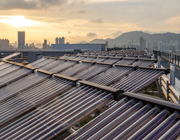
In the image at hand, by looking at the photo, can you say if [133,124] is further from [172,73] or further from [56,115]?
[172,73]

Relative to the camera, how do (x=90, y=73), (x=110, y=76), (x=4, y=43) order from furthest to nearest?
(x=4, y=43) < (x=90, y=73) < (x=110, y=76)

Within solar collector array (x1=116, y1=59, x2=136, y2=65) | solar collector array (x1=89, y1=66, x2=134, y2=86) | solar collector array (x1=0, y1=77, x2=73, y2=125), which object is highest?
solar collector array (x1=116, y1=59, x2=136, y2=65)

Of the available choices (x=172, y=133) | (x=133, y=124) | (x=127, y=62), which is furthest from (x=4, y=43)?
(x=172, y=133)

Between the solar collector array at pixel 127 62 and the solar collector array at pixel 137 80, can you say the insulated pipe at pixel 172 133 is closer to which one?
the solar collector array at pixel 137 80

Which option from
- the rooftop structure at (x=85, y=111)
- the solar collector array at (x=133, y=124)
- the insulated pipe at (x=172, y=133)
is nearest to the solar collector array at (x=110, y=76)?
the rooftop structure at (x=85, y=111)

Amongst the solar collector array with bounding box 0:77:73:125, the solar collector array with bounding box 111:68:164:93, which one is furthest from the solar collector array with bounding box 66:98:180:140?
the solar collector array with bounding box 111:68:164:93

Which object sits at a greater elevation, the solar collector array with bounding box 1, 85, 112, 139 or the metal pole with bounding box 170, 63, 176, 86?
the metal pole with bounding box 170, 63, 176, 86

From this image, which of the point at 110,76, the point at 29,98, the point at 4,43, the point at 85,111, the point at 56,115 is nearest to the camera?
the point at 85,111

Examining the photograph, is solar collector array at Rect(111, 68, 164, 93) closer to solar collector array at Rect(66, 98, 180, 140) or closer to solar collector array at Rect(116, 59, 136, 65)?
solar collector array at Rect(66, 98, 180, 140)

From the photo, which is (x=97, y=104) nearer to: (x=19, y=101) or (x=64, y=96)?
(x=64, y=96)
